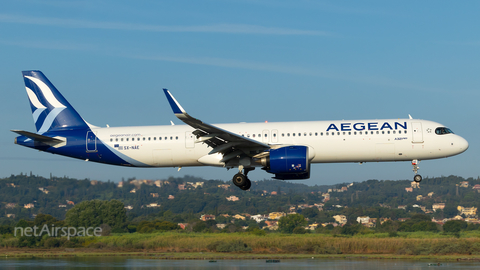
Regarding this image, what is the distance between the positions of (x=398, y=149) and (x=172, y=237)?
34217mm

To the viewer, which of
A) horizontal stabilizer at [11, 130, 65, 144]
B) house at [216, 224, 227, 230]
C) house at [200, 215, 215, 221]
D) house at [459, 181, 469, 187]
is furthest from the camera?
house at [459, 181, 469, 187]

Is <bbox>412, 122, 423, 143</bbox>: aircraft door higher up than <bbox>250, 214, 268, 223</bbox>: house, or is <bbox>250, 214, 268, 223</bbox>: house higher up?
<bbox>412, 122, 423, 143</bbox>: aircraft door

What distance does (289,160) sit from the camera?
3102 centimetres

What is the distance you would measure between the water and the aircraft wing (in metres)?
11.9

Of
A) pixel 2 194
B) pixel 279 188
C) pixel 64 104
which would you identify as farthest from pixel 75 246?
pixel 279 188

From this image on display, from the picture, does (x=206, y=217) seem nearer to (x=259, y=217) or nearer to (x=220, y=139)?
(x=259, y=217)

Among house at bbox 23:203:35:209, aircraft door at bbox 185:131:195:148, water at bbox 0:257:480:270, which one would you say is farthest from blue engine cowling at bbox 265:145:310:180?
house at bbox 23:203:35:209

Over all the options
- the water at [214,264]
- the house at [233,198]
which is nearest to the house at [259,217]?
the house at [233,198]

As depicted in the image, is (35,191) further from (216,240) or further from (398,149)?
(398,149)

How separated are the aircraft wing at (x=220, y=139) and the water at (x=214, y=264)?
1193cm

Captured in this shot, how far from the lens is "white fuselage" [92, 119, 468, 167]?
3212 centimetres

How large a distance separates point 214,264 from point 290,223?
23819 mm

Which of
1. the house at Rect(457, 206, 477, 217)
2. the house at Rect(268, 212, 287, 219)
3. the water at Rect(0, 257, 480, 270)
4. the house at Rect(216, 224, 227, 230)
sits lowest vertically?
the water at Rect(0, 257, 480, 270)

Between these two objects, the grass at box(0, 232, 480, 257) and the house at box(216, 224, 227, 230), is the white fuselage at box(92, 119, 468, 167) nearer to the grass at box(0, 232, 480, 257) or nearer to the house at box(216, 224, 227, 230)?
the grass at box(0, 232, 480, 257)
